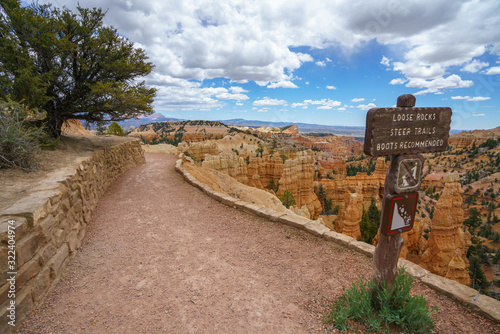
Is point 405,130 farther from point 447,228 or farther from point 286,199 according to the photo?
point 286,199

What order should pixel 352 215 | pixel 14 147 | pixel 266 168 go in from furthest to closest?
1. pixel 266 168
2. pixel 352 215
3. pixel 14 147

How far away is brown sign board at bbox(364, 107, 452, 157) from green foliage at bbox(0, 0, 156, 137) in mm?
9587

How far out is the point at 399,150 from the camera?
3.22m

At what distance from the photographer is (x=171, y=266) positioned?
190 inches

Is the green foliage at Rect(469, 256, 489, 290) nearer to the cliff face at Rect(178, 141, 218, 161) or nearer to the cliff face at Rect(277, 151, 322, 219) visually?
the cliff face at Rect(277, 151, 322, 219)

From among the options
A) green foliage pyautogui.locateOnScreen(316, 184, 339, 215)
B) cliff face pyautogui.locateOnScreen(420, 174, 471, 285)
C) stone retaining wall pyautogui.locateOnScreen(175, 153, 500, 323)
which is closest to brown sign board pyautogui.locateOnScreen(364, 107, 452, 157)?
stone retaining wall pyautogui.locateOnScreen(175, 153, 500, 323)

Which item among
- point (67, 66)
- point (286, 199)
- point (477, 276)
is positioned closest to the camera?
point (67, 66)

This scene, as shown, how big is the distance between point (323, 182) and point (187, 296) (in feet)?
159

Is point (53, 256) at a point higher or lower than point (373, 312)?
higher

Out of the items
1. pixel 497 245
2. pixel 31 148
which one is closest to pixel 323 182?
pixel 497 245

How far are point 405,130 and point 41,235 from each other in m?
5.81

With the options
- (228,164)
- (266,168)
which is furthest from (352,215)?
(266,168)

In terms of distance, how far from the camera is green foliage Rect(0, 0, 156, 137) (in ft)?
25.8

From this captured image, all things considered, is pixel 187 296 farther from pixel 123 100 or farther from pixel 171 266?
pixel 123 100
